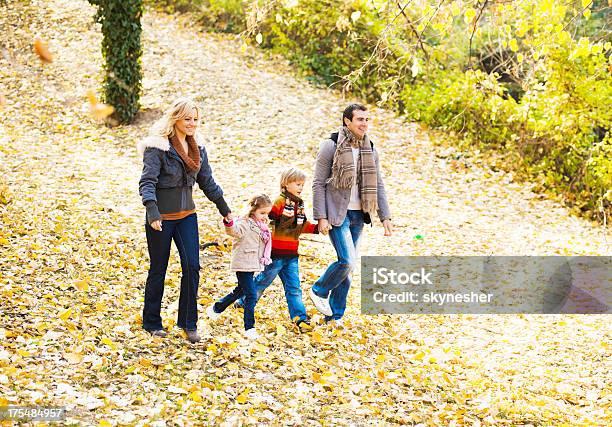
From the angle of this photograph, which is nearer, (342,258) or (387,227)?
(342,258)

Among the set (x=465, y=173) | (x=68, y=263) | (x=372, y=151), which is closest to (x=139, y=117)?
(x=465, y=173)

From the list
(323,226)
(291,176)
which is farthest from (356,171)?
(291,176)

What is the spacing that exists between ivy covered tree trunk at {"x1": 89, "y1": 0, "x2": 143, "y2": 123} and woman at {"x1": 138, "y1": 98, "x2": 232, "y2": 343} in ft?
24.8

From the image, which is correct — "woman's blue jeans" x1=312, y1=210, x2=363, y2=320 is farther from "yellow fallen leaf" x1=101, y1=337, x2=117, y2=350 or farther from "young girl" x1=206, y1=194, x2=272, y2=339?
"yellow fallen leaf" x1=101, y1=337, x2=117, y2=350

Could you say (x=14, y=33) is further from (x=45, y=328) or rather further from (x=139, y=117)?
(x=45, y=328)

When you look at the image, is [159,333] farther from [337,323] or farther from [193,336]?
[337,323]

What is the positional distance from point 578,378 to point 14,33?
13.4 metres

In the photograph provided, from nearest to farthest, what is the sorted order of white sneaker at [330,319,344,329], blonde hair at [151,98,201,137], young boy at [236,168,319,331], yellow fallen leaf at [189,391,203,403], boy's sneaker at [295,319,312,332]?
1. yellow fallen leaf at [189,391,203,403]
2. blonde hair at [151,98,201,137]
3. young boy at [236,168,319,331]
4. boy's sneaker at [295,319,312,332]
5. white sneaker at [330,319,344,329]

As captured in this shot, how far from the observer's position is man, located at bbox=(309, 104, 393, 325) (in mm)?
5793

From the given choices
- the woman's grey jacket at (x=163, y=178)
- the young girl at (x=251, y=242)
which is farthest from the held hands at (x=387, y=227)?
the woman's grey jacket at (x=163, y=178)

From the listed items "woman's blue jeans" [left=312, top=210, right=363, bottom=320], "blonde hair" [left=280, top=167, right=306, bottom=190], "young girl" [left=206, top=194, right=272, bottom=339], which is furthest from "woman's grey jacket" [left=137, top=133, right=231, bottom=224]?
"woman's blue jeans" [left=312, top=210, right=363, bottom=320]

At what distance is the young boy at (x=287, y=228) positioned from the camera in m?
5.56

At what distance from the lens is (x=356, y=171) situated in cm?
587

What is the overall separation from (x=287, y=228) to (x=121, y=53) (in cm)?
773
